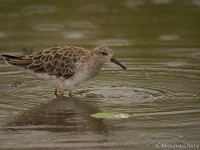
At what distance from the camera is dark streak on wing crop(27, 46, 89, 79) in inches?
582

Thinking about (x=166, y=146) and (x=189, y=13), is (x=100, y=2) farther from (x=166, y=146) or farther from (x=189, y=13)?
(x=166, y=146)

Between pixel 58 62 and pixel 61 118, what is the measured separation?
2.36 m

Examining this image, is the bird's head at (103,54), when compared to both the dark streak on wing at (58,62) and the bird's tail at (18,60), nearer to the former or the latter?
the dark streak on wing at (58,62)

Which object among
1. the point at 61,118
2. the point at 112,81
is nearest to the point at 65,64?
the point at 112,81

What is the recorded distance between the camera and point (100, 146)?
10930 mm

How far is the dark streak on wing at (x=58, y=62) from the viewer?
14773 millimetres

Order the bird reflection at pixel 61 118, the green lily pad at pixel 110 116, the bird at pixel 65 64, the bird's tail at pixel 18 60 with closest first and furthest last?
1. the bird reflection at pixel 61 118
2. the green lily pad at pixel 110 116
3. the bird at pixel 65 64
4. the bird's tail at pixel 18 60

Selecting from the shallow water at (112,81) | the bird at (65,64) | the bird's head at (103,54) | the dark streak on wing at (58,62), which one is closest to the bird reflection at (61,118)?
the shallow water at (112,81)

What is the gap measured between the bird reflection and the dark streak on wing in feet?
2.62

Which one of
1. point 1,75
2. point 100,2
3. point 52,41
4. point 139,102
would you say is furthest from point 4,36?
point 139,102

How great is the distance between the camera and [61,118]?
42.1ft

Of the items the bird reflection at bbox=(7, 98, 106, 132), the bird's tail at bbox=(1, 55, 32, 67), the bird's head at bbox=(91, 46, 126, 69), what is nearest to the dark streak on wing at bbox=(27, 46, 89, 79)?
the bird's tail at bbox=(1, 55, 32, 67)

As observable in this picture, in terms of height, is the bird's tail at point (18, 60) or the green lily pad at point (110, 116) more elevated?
the bird's tail at point (18, 60)

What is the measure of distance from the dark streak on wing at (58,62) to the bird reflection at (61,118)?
799 millimetres
